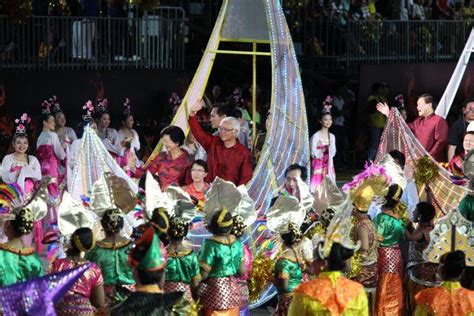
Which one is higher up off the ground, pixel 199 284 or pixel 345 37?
pixel 345 37

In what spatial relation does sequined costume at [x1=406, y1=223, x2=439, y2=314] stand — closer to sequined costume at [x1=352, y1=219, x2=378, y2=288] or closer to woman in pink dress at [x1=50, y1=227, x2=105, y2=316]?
sequined costume at [x1=352, y1=219, x2=378, y2=288]

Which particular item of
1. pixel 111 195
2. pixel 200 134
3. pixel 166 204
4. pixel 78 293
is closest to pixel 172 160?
pixel 200 134

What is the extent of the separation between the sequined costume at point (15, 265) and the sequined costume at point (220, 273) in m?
1.32

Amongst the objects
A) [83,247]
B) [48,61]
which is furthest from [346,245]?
[48,61]

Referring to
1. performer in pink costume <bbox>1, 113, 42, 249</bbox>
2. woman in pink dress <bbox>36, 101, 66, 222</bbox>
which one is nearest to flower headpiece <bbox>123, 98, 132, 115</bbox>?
woman in pink dress <bbox>36, 101, 66, 222</bbox>

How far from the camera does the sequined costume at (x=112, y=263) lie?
10.1 m

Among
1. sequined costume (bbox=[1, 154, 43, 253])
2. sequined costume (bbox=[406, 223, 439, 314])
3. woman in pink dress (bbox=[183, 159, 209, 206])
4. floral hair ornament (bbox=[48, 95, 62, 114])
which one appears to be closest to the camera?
sequined costume (bbox=[406, 223, 439, 314])

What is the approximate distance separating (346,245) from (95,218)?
199cm

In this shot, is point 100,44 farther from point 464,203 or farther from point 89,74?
point 464,203

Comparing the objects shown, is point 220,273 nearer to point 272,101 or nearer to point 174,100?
point 272,101

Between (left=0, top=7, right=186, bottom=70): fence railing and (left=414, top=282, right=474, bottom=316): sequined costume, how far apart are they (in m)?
11.3

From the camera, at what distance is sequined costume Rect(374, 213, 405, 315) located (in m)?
11.9

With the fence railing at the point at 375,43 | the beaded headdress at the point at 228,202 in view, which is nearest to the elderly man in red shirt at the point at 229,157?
the beaded headdress at the point at 228,202

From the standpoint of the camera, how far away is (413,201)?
540 inches
